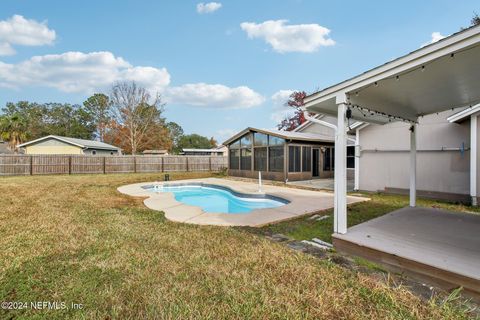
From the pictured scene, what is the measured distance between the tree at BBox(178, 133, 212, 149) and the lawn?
2215 inches

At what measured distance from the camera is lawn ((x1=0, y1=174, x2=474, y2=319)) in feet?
7.13

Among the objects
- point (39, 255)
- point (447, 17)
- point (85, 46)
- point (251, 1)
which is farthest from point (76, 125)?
point (447, 17)

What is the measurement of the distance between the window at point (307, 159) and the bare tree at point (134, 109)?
71.2ft

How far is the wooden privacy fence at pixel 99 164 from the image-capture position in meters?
16.2

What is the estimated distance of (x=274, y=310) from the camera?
218cm

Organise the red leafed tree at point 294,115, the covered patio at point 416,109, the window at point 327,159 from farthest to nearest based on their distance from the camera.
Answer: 1. the red leafed tree at point 294,115
2. the window at point 327,159
3. the covered patio at point 416,109

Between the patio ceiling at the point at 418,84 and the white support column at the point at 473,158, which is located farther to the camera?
the white support column at the point at 473,158

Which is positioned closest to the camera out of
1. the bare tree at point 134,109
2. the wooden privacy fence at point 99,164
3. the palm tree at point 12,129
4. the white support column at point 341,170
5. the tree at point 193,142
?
the white support column at point 341,170

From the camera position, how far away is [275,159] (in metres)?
13.5

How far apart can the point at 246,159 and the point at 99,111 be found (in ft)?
103

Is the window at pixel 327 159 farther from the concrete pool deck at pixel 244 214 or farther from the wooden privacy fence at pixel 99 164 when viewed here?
the wooden privacy fence at pixel 99 164

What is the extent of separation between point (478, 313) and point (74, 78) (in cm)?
3066

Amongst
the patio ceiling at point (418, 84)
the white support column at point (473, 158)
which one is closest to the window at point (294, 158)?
the white support column at point (473, 158)

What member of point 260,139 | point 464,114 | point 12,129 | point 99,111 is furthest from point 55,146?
point 464,114
